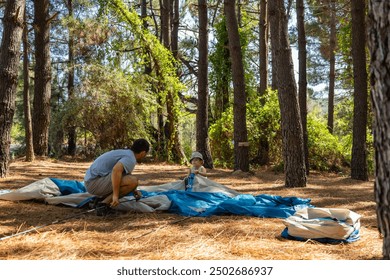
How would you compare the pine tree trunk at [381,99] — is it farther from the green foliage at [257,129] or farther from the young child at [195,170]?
the green foliage at [257,129]

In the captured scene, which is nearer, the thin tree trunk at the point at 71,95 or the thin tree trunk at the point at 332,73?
the thin tree trunk at the point at 71,95

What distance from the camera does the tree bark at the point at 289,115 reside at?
7441 millimetres

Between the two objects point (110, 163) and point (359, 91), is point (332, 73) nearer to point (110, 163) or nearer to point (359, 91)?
point (359, 91)

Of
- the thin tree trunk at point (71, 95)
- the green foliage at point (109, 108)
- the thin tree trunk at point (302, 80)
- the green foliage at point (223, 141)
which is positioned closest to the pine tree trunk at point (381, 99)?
the thin tree trunk at point (302, 80)

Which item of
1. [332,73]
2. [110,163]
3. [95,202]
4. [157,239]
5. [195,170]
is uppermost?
[332,73]

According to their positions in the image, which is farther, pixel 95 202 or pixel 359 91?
pixel 359 91

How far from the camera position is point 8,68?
668 centimetres

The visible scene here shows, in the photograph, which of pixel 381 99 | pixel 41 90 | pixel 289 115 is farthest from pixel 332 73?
pixel 381 99

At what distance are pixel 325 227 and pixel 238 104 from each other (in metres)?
6.72

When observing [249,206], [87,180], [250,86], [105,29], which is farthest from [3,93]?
[250,86]

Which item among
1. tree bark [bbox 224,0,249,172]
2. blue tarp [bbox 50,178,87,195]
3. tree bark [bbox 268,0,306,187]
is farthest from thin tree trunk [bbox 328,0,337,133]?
blue tarp [bbox 50,178,87,195]

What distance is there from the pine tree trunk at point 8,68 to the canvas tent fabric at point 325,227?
511cm

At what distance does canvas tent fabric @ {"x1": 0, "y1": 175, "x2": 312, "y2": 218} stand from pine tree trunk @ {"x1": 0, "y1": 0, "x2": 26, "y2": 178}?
6.06 ft

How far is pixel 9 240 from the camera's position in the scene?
333 centimetres
